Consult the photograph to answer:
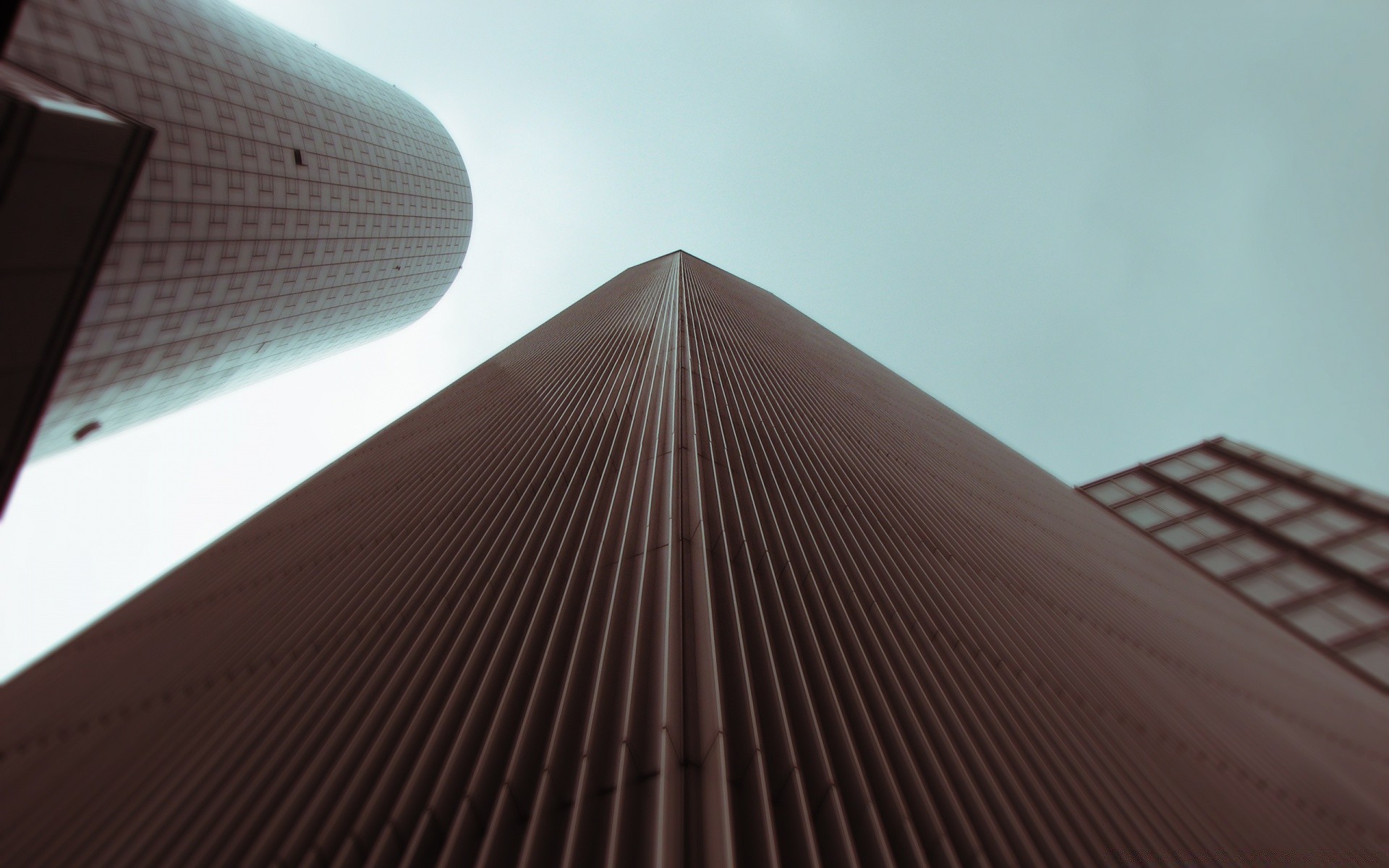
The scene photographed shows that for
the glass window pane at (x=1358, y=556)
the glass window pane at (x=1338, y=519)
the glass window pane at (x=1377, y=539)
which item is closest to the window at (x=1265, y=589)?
the glass window pane at (x=1358, y=556)

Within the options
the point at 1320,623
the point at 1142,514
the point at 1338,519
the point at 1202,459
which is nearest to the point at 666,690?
the point at 1320,623

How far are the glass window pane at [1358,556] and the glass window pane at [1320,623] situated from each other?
4.29ft

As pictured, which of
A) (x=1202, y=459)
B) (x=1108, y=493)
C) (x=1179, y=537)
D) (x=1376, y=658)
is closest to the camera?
(x=1376, y=658)

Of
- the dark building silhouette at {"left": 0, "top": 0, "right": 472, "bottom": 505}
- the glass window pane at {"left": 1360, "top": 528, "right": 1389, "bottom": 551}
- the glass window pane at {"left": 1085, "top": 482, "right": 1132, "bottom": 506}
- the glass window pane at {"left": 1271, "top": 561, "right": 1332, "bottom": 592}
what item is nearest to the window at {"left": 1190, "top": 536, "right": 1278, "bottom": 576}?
the glass window pane at {"left": 1271, "top": 561, "right": 1332, "bottom": 592}

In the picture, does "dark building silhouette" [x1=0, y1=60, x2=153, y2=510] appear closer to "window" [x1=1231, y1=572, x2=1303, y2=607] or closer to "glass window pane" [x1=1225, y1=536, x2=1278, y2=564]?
"window" [x1=1231, y1=572, x2=1303, y2=607]

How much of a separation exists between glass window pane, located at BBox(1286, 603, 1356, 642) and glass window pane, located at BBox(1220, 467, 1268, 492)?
4.56 m

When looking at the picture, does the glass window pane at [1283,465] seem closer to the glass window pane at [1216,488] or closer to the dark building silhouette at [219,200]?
the glass window pane at [1216,488]

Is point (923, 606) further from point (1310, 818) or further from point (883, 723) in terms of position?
point (1310, 818)

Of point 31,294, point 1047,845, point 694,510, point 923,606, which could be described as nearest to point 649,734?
point 694,510

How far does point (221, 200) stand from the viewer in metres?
18.0

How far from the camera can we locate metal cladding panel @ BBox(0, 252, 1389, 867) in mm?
3428

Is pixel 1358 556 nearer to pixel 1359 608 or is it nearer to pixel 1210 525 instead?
pixel 1359 608

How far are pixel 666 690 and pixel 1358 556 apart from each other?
18685mm

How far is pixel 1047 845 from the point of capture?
400 centimetres
